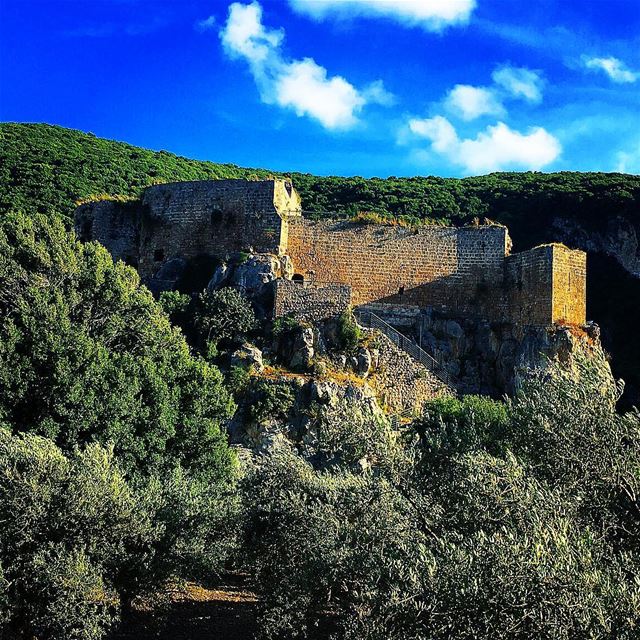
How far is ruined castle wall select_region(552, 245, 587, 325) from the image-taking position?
122 ft

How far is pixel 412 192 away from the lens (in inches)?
2751

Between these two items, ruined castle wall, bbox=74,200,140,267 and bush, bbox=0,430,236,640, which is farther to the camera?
ruined castle wall, bbox=74,200,140,267

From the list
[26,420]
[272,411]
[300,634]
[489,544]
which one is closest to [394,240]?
[272,411]

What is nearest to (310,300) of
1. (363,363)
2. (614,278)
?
(363,363)

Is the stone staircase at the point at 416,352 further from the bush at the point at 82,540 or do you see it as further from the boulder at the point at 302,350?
the bush at the point at 82,540

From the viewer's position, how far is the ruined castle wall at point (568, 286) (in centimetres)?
3728

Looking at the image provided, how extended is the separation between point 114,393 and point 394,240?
19.0m

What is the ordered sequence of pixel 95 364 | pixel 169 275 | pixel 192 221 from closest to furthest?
1. pixel 95 364
2. pixel 169 275
3. pixel 192 221

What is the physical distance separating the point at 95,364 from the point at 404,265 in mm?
18816

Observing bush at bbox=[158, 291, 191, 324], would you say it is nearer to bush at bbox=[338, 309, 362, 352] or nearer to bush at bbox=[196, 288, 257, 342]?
bush at bbox=[196, 288, 257, 342]

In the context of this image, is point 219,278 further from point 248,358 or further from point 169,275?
point 248,358

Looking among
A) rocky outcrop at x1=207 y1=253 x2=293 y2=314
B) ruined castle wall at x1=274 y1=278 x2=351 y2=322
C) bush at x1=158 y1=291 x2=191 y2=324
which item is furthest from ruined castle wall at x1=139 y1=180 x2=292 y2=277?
bush at x1=158 y1=291 x2=191 y2=324

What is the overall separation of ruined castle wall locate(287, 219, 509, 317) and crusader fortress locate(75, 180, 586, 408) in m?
0.04

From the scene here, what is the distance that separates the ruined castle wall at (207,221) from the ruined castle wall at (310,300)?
10.6 ft
